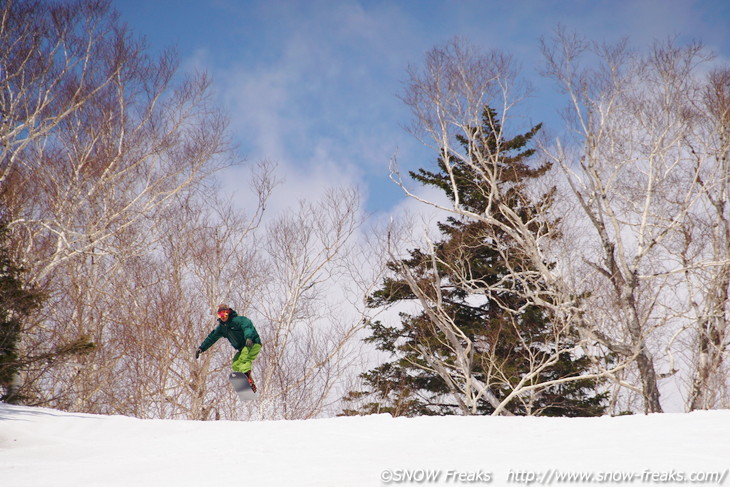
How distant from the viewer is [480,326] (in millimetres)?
13766

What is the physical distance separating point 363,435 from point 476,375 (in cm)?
907

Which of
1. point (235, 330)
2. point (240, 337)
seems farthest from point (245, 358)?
→ point (235, 330)

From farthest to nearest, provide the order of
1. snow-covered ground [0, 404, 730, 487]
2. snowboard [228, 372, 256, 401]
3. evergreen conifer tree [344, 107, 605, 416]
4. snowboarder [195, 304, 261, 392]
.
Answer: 1. evergreen conifer tree [344, 107, 605, 416]
2. snowboarder [195, 304, 261, 392]
3. snowboard [228, 372, 256, 401]
4. snow-covered ground [0, 404, 730, 487]

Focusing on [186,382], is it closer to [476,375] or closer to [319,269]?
[319,269]

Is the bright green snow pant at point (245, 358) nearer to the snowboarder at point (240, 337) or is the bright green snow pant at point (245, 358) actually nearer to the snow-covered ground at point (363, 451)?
the snowboarder at point (240, 337)

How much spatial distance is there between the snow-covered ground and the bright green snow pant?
4.89ft

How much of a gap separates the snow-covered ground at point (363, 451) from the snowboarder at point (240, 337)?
59.8 inches

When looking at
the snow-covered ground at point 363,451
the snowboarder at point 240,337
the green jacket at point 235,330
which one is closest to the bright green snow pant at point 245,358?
the snowboarder at point 240,337

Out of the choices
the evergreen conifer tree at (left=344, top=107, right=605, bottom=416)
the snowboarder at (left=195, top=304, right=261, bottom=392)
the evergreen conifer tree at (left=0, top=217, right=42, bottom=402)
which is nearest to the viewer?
the evergreen conifer tree at (left=0, top=217, right=42, bottom=402)

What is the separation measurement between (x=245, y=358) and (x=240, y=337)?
1.05 ft

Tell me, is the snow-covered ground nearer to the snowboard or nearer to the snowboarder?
the snowboard

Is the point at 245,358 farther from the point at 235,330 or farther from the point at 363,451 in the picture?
the point at 363,451

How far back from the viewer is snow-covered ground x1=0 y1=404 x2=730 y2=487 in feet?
11.6

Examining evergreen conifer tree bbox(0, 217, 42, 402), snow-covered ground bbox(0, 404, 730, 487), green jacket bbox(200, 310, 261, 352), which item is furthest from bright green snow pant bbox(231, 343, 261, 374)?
evergreen conifer tree bbox(0, 217, 42, 402)
